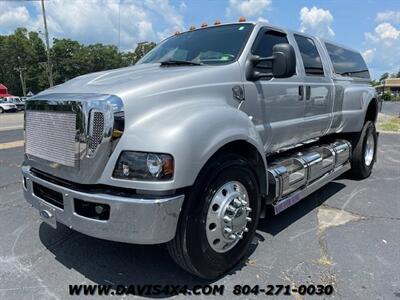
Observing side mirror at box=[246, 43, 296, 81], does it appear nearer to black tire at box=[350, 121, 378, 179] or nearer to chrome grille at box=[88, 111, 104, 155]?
chrome grille at box=[88, 111, 104, 155]

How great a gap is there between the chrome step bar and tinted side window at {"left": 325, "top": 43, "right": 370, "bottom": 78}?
3.76 feet

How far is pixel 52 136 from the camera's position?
313 cm

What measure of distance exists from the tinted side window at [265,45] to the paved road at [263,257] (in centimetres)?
174

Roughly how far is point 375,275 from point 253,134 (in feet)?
5.17

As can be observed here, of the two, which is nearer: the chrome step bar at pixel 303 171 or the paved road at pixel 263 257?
the paved road at pixel 263 257

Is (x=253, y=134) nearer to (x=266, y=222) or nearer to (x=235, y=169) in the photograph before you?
(x=235, y=169)

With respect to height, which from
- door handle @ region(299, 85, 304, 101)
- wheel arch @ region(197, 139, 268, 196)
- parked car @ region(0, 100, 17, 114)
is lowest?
parked car @ region(0, 100, 17, 114)

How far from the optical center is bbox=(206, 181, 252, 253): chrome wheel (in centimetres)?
315

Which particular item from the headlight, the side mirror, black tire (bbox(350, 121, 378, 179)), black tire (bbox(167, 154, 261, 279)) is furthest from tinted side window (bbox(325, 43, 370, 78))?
the headlight

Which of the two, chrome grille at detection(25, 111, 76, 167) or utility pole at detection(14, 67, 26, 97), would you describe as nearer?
chrome grille at detection(25, 111, 76, 167)

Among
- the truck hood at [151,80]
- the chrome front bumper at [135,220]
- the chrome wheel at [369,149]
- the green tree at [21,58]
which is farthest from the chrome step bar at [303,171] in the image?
the green tree at [21,58]

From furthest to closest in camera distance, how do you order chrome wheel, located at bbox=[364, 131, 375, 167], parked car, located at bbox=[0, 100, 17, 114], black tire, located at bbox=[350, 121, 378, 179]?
1. parked car, located at bbox=[0, 100, 17, 114]
2. chrome wheel, located at bbox=[364, 131, 375, 167]
3. black tire, located at bbox=[350, 121, 378, 179]

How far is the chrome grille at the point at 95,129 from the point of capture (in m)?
2.78

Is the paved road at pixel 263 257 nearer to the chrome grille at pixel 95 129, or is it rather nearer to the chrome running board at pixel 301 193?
the chrome running board at pixel 301 193
